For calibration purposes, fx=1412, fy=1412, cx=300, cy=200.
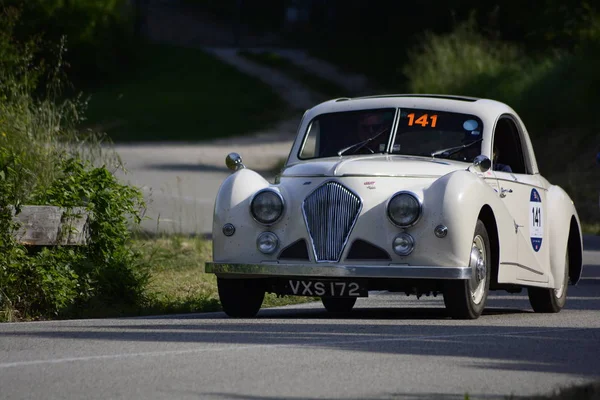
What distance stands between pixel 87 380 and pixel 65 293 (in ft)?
13.8

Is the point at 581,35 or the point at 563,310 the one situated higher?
the point at 581,35

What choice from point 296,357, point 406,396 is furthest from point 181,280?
point 406,396

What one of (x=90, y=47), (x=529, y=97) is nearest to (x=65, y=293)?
(x=529, y=97)

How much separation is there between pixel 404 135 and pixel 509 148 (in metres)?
1.20

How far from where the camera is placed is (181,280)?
13.8m

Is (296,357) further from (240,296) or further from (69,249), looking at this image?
(69,249)

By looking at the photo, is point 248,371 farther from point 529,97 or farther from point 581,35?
point 581,35

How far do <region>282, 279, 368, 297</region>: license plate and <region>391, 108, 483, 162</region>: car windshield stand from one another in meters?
1.60

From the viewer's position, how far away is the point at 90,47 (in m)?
66.9

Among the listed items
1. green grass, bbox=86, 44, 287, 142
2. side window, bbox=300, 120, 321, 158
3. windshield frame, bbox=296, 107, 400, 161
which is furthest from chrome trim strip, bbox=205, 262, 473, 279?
green grass, bbox=86, 44, 287, 142

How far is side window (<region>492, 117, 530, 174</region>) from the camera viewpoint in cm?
1200

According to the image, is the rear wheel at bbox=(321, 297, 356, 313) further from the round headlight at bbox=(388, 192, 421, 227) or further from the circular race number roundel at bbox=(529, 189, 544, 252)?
the round headlight at bbox=(388, 192, 421, 227)

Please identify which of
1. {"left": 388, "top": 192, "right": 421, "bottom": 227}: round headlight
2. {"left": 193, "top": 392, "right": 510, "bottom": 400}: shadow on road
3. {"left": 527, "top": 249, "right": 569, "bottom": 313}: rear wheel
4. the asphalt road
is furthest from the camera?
{"left": 527, "top": 249, "right": 569, "bottom": 313}: rear wheel

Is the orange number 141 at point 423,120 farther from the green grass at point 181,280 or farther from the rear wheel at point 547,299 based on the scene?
the green grass at point 181,280
